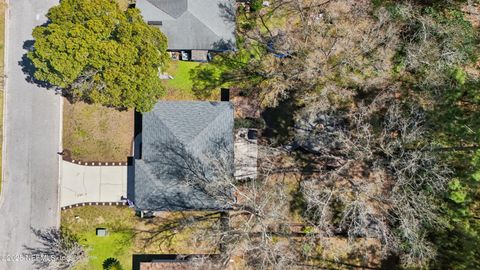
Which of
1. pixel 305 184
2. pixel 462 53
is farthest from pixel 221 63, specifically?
pixel 462 53

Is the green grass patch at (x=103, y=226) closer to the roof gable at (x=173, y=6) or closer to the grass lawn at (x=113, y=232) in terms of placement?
the grass lawn at (x=113, y=232)

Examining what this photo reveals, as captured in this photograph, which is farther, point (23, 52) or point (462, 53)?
point (23, 52)

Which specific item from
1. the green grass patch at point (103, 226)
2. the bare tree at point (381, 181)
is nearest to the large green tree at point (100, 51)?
the green grass patch at point (103, 226)

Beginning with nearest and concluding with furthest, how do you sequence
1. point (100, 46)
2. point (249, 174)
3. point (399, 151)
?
point (100, 46) → point (399, 151) → point (249, 174)

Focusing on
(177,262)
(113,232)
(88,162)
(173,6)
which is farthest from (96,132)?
(177,262)

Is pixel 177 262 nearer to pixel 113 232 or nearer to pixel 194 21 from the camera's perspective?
pixel 113 232

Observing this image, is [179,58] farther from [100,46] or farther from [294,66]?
[294,66]
